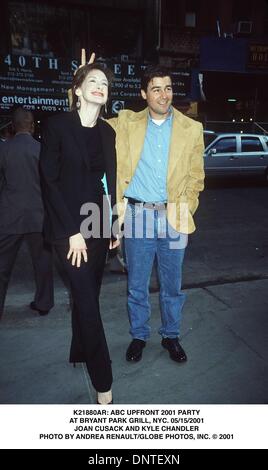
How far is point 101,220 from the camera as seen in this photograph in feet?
8.49

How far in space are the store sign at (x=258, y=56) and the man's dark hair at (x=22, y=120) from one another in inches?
617

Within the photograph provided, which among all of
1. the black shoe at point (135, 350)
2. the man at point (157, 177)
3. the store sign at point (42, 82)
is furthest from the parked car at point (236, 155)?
the black shoe at point (135, 350)

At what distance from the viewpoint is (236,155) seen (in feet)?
43.0

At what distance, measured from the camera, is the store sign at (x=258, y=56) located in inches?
663

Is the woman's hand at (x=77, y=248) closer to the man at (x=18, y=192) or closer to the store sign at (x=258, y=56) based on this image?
the man at (x=18, y=192)

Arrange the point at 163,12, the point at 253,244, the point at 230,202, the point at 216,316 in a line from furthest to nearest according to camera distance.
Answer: the point at 163,12 → the point at 230,202 → the point at 253,244 → the point at 216,316

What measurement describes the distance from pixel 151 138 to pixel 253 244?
4223 millimetres

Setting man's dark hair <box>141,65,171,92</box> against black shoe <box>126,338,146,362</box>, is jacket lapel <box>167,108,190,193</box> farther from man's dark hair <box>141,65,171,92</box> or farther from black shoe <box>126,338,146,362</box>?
black shoe <box>126,338,146,362</box>

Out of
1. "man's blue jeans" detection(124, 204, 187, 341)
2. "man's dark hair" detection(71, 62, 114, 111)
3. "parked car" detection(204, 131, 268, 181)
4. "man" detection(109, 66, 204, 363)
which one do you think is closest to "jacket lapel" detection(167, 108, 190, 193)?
"man" detection(109, 66, 204, 363)

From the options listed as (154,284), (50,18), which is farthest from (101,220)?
(50,18)

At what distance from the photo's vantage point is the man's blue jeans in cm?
304

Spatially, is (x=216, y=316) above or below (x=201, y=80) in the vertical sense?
below

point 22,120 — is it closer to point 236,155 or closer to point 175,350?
point 175,350
